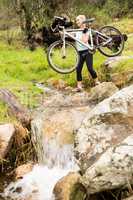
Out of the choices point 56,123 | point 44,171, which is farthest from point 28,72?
point 44,171

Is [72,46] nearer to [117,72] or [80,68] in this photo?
[80,68]

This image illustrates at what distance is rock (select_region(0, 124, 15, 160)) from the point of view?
11.4m

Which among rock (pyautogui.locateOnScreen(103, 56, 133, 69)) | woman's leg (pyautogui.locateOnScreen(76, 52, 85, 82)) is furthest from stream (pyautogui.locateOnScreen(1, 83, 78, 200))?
rock (pyautogui.locateOnScreen(103, 56, 133, 69))

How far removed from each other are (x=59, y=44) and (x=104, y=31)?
1.90 meters

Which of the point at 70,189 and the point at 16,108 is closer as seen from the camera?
the point at 70,189

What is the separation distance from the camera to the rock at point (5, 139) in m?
11.4

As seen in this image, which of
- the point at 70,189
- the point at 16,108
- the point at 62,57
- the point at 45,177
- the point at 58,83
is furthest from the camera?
the point at 58,83

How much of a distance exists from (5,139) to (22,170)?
749mm

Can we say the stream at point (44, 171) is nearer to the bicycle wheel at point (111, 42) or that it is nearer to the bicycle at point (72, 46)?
the bicycle at point (72, 46)

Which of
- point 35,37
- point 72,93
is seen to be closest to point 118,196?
point 72,93

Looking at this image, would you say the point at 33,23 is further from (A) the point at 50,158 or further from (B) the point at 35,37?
(A) the point at 50,158

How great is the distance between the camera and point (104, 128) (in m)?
10.1

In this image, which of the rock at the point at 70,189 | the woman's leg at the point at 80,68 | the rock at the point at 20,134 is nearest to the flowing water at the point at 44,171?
the rock at the point at 20,134

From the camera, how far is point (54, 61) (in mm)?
15562
